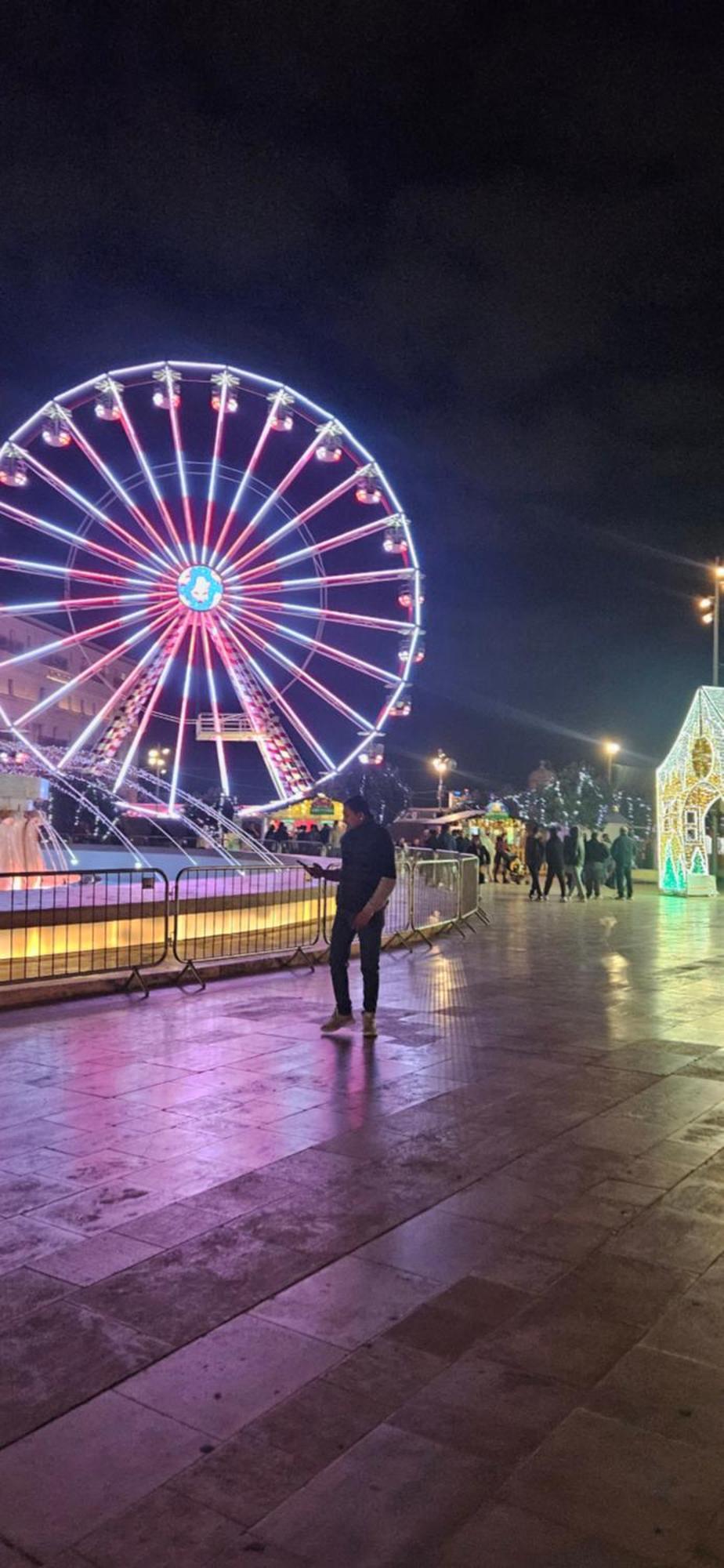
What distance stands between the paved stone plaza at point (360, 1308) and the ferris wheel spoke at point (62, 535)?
15490mm

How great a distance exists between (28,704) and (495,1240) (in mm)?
58372

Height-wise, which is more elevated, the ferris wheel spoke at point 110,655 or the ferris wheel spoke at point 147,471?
the ferris wheel spoke at point 147,471

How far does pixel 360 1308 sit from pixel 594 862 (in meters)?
19.8

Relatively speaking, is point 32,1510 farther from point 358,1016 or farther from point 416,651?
point 416,651

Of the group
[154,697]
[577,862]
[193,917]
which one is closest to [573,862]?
[577,862]

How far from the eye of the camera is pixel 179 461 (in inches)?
861

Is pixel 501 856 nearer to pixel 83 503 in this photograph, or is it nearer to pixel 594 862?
pixel 594 862

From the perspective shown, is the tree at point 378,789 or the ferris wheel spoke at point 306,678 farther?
the tree at point 378,789

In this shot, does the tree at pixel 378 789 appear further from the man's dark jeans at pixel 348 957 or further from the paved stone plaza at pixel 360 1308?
the paved stone plaza at pixel 360 1308

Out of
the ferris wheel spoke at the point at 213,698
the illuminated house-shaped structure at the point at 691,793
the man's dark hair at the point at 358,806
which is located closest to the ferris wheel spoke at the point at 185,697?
the ferris wheel spoke at the point at 213,698

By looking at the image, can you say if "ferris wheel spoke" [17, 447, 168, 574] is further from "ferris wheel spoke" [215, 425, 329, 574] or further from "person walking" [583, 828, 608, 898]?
"person walking" [583, 828, 608, 898]

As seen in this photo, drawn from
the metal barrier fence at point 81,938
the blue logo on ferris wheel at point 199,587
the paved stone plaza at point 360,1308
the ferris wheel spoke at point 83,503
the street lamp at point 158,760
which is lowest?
the paved stone plaza at point 360,1308

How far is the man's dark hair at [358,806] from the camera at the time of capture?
7414 mm

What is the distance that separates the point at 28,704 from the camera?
2304 inches
